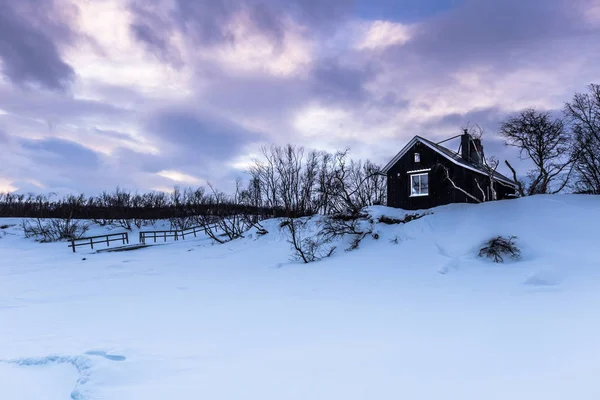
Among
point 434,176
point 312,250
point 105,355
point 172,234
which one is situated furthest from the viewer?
point 172,234

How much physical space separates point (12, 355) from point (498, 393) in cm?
673

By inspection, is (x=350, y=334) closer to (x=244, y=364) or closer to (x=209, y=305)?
(x=244, y=364)

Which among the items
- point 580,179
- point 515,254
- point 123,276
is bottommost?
point 123,276

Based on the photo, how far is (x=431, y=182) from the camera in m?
21.2

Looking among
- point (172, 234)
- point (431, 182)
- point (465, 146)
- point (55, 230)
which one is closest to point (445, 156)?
point (431, 182)

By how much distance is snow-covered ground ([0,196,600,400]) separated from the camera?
3.62 m

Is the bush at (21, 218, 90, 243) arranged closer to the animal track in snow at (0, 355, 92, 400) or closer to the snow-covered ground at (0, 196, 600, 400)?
the snow-covered ground at (0, 196, 600, 400)

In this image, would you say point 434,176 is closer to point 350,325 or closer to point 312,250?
point 312,250

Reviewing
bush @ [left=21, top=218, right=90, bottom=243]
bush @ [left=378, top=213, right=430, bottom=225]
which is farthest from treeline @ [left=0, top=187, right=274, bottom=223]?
bush @ [left=378, top=213, right=430, bottom=225]

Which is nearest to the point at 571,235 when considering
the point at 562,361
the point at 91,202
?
the point at 562,361

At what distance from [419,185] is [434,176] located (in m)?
1.16

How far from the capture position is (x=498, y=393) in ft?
10.7

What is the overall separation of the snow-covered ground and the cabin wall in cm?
808

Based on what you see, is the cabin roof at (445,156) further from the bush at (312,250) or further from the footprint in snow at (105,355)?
the footprint in snow at (105,355)
